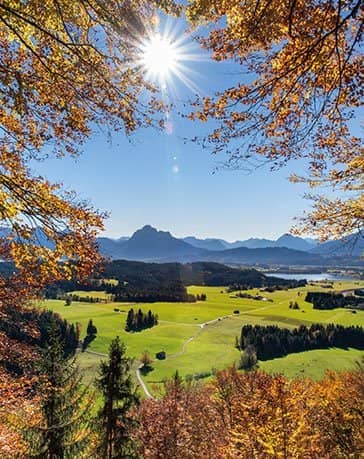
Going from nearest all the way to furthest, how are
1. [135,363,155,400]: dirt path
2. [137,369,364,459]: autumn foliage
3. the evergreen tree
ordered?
[137,369,364,459]: autumn foliage, [135,363,155,400]: dirt path, the evergreen tree

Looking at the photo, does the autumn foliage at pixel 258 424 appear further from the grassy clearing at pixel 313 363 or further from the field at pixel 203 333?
the grassy clearing at pixel 313 363

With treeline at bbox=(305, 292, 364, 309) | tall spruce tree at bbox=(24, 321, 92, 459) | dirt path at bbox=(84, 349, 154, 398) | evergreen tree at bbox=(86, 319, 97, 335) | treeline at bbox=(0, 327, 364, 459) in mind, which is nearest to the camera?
treeline at bbox=(0, 327, 364, 459)

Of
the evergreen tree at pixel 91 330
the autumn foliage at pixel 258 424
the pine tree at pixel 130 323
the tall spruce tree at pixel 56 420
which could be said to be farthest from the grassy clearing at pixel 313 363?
the tall spruce tree at pixel 56 420

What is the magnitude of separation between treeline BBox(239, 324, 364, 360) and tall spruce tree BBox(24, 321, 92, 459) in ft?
255

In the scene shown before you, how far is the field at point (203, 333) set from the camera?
7969 centimetres

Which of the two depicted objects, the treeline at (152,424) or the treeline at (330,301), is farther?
the treeline at (330,301)

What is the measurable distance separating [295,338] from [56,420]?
93450 millimetres

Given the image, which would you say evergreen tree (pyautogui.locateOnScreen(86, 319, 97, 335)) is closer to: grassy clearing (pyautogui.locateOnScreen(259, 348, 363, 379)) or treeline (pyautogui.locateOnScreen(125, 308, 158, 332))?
treeline (pyautogui.locateOnScreen(125, 308, 158, 332))

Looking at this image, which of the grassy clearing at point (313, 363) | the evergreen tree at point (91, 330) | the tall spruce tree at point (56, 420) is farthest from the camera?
the evergreen tree at point (91, 330)

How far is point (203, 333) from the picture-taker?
109 metres

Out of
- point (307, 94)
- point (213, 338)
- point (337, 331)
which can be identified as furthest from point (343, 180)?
point (337, 331)

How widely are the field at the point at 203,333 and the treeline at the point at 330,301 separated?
4923 mm

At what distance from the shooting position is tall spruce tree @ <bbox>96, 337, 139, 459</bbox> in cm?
Result: 1898

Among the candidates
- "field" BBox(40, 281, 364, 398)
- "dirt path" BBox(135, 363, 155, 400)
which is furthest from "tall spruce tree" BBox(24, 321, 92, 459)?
"field" BBox(40, 281, 364, 398)
